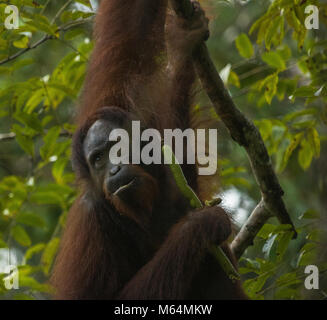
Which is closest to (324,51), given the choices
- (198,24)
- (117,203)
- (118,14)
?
(198,24)

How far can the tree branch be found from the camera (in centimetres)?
416

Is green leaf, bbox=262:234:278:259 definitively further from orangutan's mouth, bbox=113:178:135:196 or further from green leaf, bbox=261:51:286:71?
green leaf, bbox=261:51:286:71

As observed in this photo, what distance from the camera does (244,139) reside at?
4.47m

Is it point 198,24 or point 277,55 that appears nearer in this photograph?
point 198,24

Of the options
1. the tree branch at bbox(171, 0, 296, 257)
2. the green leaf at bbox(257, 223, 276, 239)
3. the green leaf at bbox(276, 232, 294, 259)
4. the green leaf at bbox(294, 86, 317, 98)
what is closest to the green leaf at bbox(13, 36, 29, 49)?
the tree branch at bbox(171, 0, 296, 257)

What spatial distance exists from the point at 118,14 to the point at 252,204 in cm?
378

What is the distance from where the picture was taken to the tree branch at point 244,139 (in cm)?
416

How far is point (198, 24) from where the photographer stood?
A: 4289 mm

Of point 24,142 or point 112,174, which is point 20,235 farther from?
point 112,174

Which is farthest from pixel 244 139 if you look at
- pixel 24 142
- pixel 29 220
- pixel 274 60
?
pixel 29 220

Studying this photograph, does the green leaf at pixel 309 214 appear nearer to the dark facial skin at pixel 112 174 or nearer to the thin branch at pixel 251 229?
the thin branch at pixel 251 229

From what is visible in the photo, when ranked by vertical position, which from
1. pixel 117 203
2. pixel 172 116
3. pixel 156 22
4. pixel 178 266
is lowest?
pixel 178 266

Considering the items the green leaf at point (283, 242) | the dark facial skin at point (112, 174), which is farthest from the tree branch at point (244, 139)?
the dark facial skin at point (112, 174)

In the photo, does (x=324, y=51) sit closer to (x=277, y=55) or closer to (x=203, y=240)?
(x=277, y=55)
